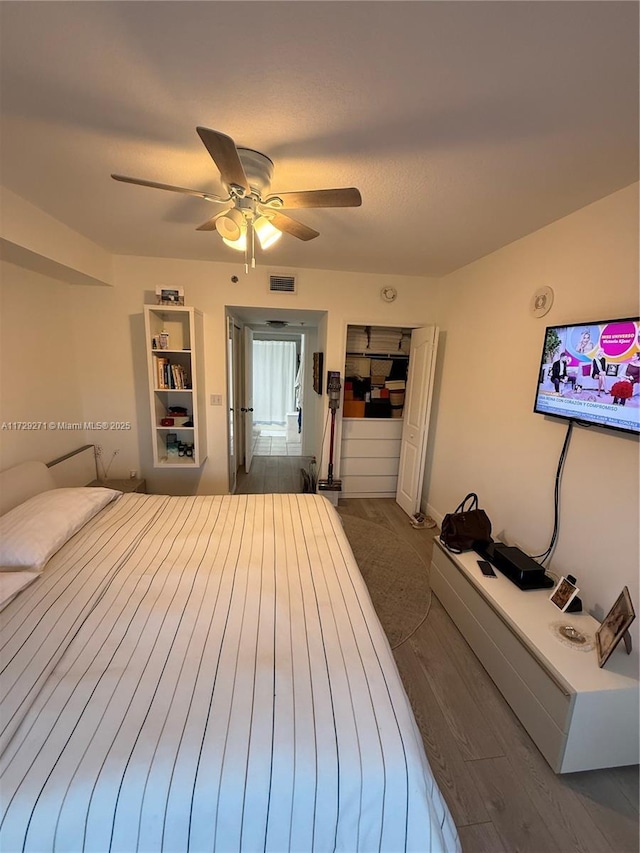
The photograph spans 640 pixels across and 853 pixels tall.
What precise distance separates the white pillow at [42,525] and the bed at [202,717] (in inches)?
0.9

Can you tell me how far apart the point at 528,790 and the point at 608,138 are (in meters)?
2.51

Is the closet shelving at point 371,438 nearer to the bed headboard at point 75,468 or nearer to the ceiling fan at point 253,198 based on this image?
the ceiling fan at point 253,198

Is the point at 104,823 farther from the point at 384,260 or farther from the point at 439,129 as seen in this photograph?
the point at 384,260

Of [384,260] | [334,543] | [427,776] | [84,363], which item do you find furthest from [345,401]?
[427,776]

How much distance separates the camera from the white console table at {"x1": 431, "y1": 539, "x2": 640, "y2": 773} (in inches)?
50.6

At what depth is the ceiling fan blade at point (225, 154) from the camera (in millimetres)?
981

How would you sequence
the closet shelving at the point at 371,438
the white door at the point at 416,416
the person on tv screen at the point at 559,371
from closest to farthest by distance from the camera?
the person on tv screen at the point at 559,371 → the white door at the point at 416,416 → the closet shelving at the point at 371,438

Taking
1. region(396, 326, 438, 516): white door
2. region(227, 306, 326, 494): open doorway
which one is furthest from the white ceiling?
region(227, 306, 326, 494): open doorway

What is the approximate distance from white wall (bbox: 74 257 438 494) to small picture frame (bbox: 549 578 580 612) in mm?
2479

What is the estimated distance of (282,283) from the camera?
3.14m

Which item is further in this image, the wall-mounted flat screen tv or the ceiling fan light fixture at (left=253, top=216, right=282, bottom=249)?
the ceiling fan light fixture at (left=253, top=216, right=282, bottom=249)

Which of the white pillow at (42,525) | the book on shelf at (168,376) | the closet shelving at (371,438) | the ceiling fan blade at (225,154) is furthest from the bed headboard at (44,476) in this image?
the closet shelving at (371,438)

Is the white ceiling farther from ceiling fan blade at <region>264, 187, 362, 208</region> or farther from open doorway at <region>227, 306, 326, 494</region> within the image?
open doorway at <region>227, 306, 326, 494</region>

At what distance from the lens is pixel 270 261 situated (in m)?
2.98
